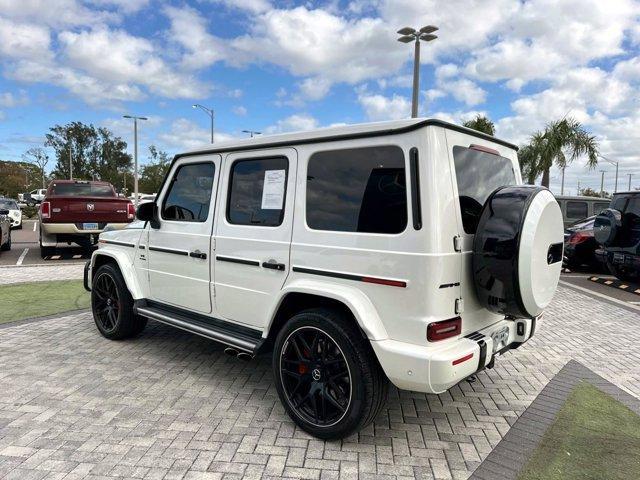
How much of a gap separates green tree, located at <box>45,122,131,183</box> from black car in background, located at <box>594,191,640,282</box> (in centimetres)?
6488

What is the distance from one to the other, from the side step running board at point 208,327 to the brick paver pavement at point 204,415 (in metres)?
0.48

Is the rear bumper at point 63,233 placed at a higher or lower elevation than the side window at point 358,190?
lower

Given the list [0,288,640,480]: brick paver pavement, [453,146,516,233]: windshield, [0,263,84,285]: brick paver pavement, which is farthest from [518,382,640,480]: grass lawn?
[0,263,84,285]: brick paver pavement

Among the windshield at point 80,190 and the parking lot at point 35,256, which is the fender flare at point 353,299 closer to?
the parking lot at point 35,256

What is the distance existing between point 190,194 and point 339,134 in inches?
69.7

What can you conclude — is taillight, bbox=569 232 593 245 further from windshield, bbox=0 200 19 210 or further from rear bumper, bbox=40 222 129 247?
windshield, bbox=0 200 19 210

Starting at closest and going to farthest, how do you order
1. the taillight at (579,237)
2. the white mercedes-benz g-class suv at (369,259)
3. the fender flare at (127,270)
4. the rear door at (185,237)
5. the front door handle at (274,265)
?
the white mercedes-benz g-class suv at (369,259) < the front door handle at (274,265) < the rear door at (185,237) < the fender flare at (127,270) < the taillight at (579,237)

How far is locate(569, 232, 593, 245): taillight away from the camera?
447 inches

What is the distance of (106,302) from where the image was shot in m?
5.32

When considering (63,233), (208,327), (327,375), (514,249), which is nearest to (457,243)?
(514,249)

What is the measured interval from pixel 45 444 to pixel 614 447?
3.71 meters

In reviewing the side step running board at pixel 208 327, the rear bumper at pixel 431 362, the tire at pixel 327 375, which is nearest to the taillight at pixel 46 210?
the side step running board at pixel 208 327

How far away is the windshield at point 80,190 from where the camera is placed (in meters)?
12.4

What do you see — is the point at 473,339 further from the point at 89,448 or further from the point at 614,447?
the point at 89,448
